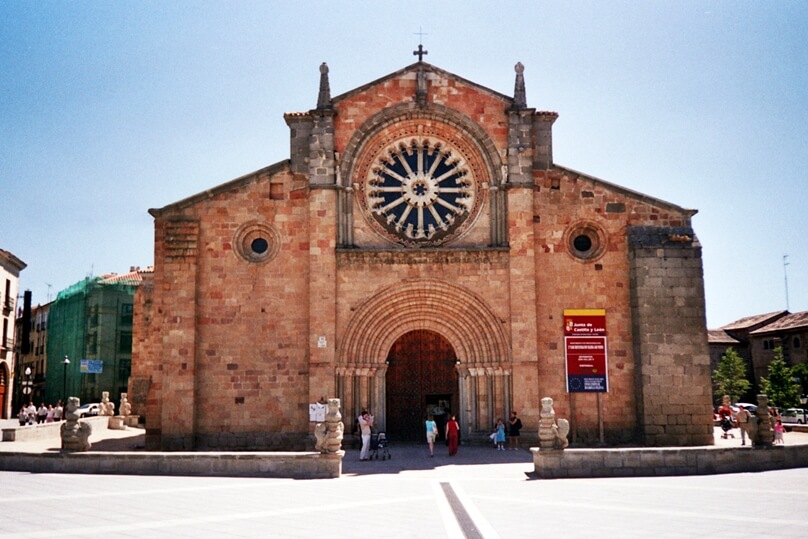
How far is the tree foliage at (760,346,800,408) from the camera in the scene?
1734 inches

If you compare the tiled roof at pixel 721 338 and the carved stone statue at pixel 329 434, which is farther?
the tiled roof at pixel 721 338

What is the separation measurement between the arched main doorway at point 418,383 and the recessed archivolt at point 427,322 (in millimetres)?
811

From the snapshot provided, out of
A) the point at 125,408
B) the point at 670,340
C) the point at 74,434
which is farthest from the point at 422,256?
the point at 125,408

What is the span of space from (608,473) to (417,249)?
915 centimetres

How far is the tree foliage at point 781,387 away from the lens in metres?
44.0

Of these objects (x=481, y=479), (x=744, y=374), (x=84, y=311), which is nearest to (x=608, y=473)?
(x=481, y=479)

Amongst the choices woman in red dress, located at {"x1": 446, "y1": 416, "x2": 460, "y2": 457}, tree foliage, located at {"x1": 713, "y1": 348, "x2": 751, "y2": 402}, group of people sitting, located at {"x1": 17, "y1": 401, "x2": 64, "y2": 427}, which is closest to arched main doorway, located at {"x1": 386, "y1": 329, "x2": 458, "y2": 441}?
woman in red dress, located at {"x1": 446, "y1": 416, "x2": 460, "y2": 457}

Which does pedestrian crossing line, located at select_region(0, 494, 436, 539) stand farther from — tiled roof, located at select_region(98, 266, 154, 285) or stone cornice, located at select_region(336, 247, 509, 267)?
tiled roof, located at select_region(98, 266, 154, 285)

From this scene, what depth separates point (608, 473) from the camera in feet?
51.1

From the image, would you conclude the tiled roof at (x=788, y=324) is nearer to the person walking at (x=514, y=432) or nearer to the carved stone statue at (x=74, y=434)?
the person walking at (x=514, y=432)

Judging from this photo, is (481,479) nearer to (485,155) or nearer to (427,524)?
(427,524)

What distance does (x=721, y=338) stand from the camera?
5572 cm

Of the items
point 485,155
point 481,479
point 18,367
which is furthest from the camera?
point 18,367

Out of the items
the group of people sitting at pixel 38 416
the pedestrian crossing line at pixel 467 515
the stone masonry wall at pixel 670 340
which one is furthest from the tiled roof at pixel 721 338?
the pedestrian crossing line at pixel 467 515
